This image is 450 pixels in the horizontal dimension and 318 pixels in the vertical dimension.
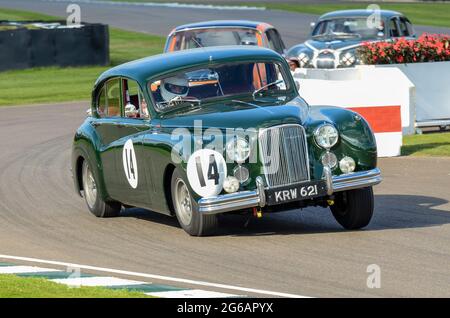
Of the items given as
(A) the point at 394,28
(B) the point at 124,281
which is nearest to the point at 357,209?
(B) the point at 124,281

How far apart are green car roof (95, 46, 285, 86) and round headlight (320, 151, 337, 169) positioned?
69.0 inches

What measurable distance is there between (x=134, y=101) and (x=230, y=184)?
7.53 feet

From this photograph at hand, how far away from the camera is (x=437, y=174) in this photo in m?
14.9

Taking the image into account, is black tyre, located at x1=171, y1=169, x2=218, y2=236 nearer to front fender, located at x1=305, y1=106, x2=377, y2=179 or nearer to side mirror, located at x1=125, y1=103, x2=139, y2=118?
front fender, located at x1=305, y1=106, x2=377, y2=179

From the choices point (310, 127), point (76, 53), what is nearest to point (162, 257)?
point (310, 127)

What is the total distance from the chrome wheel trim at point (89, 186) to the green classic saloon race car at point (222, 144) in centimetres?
15

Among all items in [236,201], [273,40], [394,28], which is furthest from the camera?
[394,28]

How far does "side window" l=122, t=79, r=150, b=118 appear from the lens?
11.8 meters

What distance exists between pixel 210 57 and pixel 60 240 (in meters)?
2.35

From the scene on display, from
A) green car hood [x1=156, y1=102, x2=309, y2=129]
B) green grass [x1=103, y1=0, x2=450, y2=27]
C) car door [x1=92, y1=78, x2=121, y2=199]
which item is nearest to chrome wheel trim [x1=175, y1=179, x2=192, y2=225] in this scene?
green car hood [x1=156, y1=102, x2=309, y2=129]

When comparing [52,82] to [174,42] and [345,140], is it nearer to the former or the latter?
[174,42]

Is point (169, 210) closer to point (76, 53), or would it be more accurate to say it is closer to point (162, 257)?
point (162, 257)

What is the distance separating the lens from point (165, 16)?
179 feet
